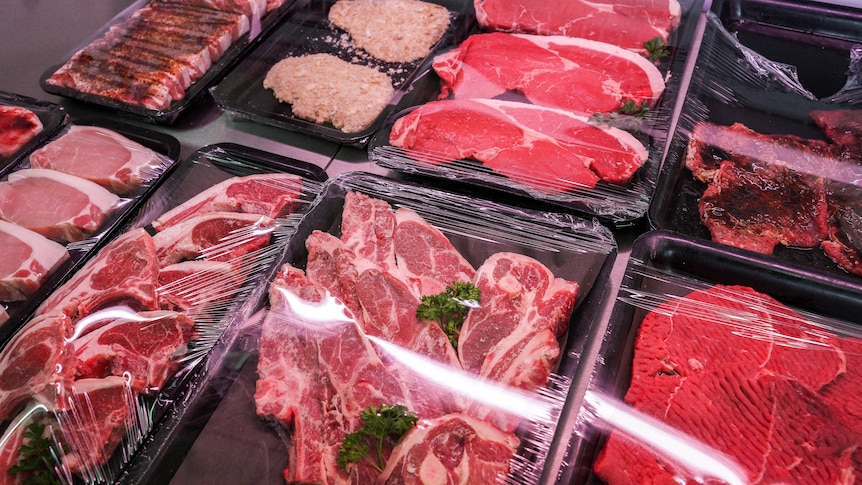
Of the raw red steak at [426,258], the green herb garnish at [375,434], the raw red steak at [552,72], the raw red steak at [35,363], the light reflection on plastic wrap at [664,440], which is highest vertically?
the raw red steak at [552,72]

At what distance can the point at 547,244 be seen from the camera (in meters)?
2.59

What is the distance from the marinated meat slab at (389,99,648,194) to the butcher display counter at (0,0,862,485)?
2 cm

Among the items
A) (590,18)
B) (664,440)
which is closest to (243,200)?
(664,440)

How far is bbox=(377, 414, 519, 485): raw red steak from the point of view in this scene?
1.88 m

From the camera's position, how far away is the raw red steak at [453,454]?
6.16ft

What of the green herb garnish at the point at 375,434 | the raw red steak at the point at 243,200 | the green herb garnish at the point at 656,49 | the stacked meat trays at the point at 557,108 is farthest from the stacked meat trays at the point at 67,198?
the green herb garnish at the point at 656,49

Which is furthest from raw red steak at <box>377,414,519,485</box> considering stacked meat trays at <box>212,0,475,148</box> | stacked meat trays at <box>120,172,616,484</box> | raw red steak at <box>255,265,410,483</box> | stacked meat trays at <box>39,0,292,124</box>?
stacked meat trays at <box>39,0,292,124</box>

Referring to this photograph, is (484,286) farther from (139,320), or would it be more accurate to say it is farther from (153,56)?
(153,56)

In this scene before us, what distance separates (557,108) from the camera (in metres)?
3.20

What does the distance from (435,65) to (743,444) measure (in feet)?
8.13

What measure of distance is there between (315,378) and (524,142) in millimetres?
1554

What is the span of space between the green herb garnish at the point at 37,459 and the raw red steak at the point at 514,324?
1.45 m

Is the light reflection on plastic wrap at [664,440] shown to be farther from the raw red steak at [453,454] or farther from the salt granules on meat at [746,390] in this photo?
the raw red steak at [453,454]

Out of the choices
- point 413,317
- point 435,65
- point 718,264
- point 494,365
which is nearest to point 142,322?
point 413,317
